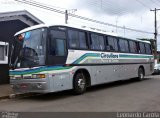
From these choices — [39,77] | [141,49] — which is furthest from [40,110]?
[141,49]

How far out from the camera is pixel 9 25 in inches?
682

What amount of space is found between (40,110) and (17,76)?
10.1 feet

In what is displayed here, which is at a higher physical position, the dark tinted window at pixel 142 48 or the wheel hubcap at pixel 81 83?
the dark tinted window at pixel 142 48

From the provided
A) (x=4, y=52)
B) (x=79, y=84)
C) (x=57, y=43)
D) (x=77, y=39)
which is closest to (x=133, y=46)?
(x=77, y=39)

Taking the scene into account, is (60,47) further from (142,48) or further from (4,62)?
(142,48)

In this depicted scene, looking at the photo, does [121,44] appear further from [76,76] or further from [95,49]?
[76,76]

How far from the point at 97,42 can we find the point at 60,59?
349 centimetres

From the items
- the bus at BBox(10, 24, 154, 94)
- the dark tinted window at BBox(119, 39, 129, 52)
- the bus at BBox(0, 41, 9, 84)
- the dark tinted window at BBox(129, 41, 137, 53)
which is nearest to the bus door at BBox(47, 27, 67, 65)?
the bus at BBox(10, 24, 154, 94)

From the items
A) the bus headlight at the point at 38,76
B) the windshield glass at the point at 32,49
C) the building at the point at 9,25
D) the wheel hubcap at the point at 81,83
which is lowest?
the wheel hubcap at the point at 81,83

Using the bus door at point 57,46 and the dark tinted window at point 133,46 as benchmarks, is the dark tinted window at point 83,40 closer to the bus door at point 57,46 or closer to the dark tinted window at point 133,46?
the bus door at point 57,46

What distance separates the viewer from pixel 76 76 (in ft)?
41.5

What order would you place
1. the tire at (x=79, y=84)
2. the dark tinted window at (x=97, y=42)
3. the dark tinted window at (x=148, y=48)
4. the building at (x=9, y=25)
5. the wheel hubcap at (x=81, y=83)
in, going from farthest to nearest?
the dark tinted window at (x=148, y=48) → the building at (x=9, y=25) → the dark tinted window at (x=97, y=42) → the wheel hubcap at (x=81, y=83) → the tire at (x=79, y=84)

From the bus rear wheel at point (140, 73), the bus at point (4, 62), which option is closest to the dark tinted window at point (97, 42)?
the bus at point (4, 62)

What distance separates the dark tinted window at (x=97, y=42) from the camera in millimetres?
14206
